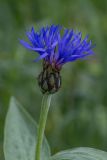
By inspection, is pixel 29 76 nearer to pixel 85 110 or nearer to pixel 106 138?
pixel 85 110

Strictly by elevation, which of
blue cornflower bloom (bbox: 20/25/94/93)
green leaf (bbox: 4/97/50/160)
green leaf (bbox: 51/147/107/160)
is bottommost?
green leaf (bbox: 51/147/107/160)

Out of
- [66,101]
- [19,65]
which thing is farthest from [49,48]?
[66,101]

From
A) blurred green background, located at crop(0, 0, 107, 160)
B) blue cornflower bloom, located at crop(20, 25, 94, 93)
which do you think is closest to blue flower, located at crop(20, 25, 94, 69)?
blue cornflower bloom, located at crop(20, 25, 94, 93)

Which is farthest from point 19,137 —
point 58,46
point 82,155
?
point 58,46

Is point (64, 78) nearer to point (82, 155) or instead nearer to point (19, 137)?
point (19, 137)

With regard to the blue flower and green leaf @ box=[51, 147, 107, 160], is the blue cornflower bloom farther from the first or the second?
green leaf @ box=[51, 147, 107, 160]

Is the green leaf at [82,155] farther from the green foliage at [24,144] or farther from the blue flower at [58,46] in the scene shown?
the blue flower at [58,46]
